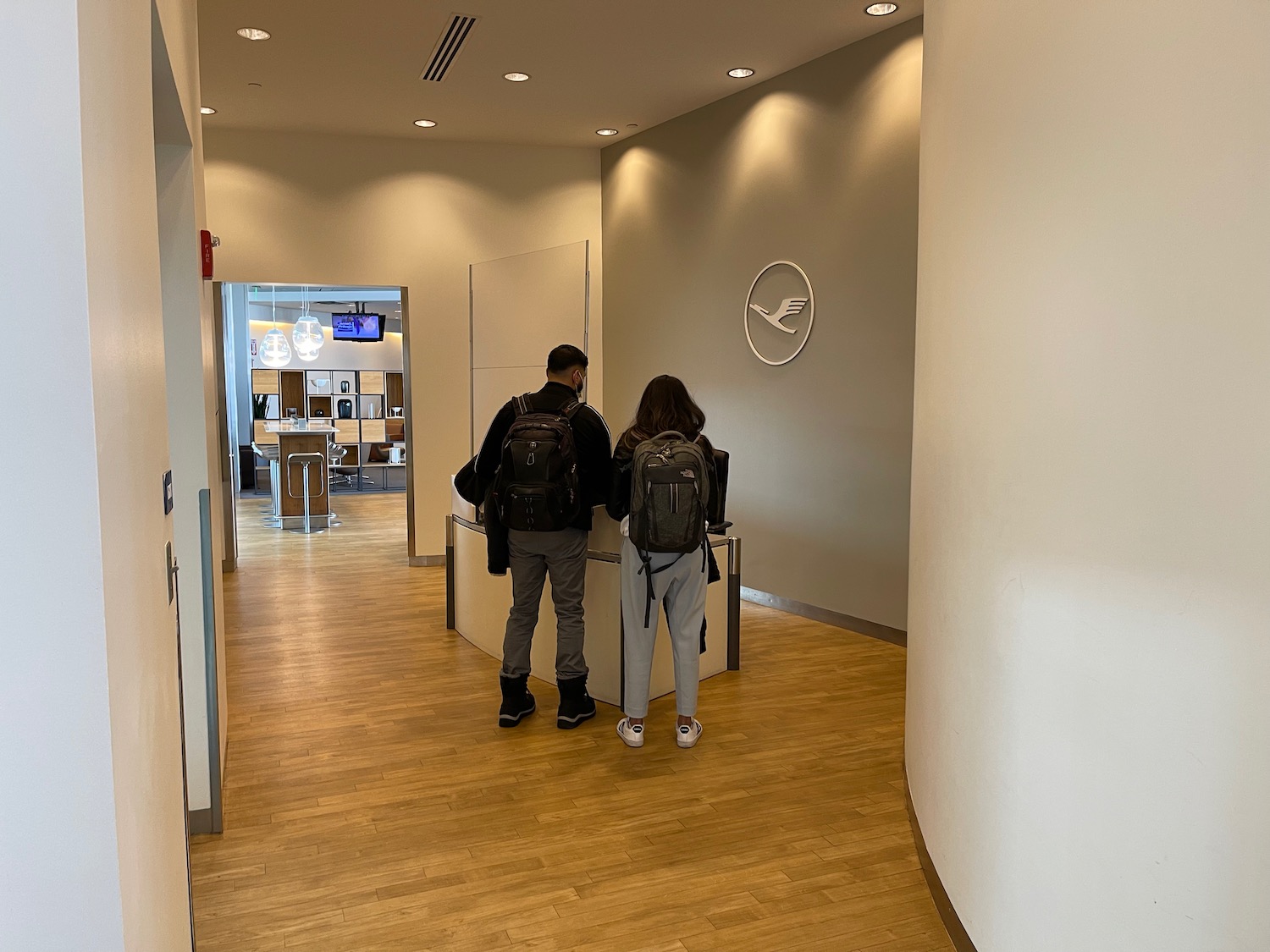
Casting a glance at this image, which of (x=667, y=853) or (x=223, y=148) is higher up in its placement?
(x=223, y=148)

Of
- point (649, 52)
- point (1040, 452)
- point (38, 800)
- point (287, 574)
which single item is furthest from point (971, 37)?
point (287, 574)

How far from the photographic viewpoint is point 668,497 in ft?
11.9

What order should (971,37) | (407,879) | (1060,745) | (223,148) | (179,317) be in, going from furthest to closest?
(223,148) < (179,317) < (407,879) < (971,37) < (1060,745)

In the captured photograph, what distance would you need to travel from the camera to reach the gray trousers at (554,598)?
4148 mm

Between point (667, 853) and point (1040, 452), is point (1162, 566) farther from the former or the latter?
point (667, 853)

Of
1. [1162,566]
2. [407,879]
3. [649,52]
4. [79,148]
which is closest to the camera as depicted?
[79,148]

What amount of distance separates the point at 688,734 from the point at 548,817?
820mm

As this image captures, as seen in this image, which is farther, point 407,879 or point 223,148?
point 223,148

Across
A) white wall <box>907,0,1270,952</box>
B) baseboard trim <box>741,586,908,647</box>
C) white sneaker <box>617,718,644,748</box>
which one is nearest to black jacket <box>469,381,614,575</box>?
white sneaker <box>617,718,644,748</box>

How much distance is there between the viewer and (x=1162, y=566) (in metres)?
1.67

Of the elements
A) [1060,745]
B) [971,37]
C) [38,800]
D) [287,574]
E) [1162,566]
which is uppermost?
[971,37]

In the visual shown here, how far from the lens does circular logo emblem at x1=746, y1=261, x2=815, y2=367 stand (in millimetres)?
6035

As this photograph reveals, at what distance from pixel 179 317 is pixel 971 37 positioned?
244 cm

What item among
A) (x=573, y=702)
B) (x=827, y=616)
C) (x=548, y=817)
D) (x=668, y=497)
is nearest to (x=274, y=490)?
(x=827, y=616)
